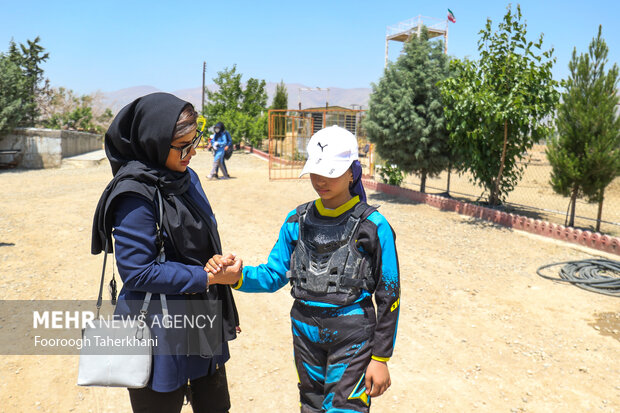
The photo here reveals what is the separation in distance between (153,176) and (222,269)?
18.9 inches

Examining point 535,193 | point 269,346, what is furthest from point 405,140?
point 269,346

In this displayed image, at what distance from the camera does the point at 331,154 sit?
1992mm

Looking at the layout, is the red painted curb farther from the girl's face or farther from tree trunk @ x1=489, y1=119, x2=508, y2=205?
the girl's face

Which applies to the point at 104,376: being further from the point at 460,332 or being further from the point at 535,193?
the point at 535,193

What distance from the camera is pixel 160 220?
5.98 feet

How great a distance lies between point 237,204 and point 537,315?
6.80 metres

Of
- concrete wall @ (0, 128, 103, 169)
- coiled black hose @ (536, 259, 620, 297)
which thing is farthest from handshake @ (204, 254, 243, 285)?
concrete wall @ (0, 128, 103, 169)

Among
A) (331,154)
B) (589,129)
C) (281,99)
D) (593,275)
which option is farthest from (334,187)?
(281,99)

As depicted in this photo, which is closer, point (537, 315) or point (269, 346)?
point (269, 346)

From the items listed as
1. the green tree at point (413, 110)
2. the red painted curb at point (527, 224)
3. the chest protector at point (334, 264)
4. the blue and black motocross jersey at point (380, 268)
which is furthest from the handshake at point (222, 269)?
the green tree at point (413, 110)

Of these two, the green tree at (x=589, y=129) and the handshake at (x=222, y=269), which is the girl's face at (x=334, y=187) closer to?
the handshake at (x=222, y=269)

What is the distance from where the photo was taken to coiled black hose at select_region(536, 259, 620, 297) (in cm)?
559

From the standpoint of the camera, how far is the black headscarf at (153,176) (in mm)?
1814

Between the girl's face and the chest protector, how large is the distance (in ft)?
0.30
